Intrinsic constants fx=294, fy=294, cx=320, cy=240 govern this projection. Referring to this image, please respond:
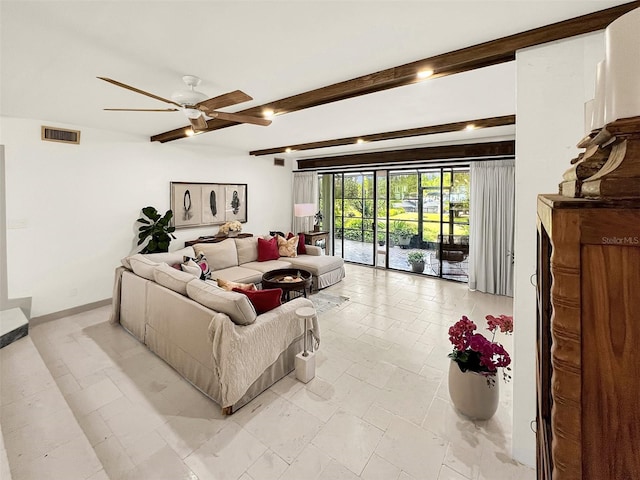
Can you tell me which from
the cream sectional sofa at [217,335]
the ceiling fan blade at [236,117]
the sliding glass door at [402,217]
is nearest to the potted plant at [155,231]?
the cream sectional sofa at [217,335]

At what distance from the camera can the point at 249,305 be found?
2451mm

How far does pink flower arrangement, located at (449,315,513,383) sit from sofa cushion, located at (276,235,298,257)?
395 centimetres

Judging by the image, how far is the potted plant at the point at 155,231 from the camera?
15.5ft

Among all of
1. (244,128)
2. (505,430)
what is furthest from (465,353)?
(244,128)

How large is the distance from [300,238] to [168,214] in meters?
2.48

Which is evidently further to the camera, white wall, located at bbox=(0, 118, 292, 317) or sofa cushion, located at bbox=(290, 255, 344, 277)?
sofa cushion, located at bbox=(290, 255, 344, 277)

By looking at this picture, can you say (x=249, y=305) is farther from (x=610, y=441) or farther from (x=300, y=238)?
(x=300, y=238)

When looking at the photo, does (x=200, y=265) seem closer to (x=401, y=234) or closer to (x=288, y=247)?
(x=288, y=247)

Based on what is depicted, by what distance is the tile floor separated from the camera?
6.05ft

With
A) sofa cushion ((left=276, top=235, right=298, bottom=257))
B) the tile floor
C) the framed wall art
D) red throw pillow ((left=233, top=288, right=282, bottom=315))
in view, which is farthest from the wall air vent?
red throw pillow ((left=233, top=288, right=282, bottom=315))

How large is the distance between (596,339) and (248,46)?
2308 millimetres

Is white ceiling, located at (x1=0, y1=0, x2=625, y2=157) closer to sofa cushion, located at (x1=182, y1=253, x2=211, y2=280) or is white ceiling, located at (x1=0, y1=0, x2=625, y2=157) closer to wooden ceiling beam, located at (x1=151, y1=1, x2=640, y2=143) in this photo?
wooden ceiling beam, located at (x1=151, y1=1, x2=640, y2=143)

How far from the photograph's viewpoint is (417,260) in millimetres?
6422

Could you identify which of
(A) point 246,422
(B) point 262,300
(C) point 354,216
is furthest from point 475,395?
(C) point 354,216
